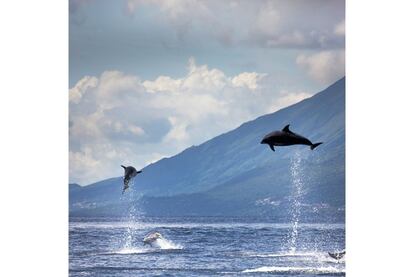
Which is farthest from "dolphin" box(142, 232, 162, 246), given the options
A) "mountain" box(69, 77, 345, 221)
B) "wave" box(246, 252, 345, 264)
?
"wave" box(246, 252, 345, 264)

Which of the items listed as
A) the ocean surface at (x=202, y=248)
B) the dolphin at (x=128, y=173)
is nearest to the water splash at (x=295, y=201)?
the ocean surface at (x=202, y=248)

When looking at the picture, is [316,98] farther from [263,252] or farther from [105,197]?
[105,197]

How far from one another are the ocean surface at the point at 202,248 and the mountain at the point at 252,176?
0.22 metres

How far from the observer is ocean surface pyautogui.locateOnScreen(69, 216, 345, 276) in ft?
45.0

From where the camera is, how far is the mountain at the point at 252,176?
46.8ft

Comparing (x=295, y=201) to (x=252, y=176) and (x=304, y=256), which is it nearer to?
(x=304, y=256)

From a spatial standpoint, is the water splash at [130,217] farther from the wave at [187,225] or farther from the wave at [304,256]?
the wave at [304,256]

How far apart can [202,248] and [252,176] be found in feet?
5.05

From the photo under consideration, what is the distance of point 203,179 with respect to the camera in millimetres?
15297

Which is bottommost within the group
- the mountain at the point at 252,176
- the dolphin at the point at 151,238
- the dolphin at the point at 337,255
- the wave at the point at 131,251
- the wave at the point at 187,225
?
the dolphin at the point at 337,255

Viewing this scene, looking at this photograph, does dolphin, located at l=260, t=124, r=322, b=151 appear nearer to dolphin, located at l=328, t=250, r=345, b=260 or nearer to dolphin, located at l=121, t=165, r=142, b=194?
dolphin, located at l=328, t=250, r=345, b=260

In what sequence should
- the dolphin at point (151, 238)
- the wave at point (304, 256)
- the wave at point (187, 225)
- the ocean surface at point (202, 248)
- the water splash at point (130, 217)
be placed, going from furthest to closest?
1. the wave at point (187, 225)
2. the water splash at point (130, 217)
3. the dolphin at point (151, 238)
4. the wave at point (304, 256)
5. the ocean surface at point (202, 248)
